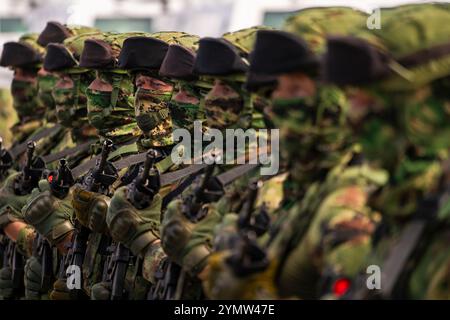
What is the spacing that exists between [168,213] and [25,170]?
170 inches

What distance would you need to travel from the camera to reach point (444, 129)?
22.0 ft

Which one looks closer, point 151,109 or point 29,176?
point 151,109

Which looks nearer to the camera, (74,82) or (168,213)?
(168,213)

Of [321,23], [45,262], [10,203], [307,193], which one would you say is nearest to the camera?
[307,193]

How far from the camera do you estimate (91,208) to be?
11188mm

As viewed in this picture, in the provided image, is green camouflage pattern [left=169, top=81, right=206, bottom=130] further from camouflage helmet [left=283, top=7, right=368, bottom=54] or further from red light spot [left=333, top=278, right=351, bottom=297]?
red light spot [left=333, top=278, right=351, bottom=297]

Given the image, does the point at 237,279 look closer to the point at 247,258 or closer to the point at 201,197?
the point at 247,258

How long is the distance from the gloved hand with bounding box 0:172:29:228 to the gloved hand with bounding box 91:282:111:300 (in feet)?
7.42

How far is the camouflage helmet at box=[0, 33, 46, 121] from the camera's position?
15.1 m

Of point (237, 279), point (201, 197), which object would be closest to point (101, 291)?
point (201, 197)

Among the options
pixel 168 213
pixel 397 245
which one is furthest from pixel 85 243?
pixel 397 245

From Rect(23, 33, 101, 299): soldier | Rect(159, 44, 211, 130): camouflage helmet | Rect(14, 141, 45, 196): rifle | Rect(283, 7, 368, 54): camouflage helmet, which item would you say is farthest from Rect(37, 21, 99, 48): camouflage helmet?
Rect(283, 7, 368, 54): camouflage helmet

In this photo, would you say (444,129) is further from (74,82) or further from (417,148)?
(74,82)

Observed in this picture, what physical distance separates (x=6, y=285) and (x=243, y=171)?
17.6 feet
